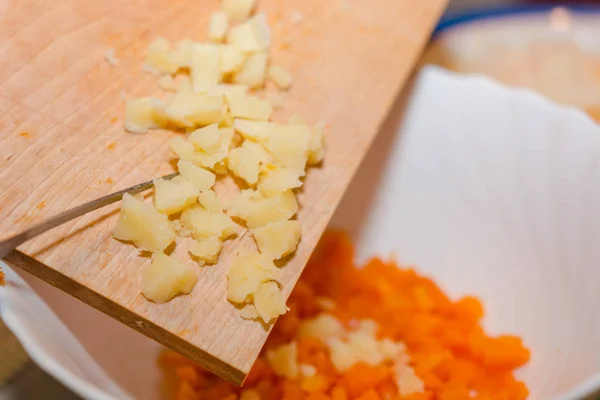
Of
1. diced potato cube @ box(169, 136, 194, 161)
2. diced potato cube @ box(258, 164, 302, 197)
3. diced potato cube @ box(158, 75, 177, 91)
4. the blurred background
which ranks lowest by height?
the blurred background

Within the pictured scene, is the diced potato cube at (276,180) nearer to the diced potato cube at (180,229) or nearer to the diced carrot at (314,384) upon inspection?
the diced potato cube at (180,229)

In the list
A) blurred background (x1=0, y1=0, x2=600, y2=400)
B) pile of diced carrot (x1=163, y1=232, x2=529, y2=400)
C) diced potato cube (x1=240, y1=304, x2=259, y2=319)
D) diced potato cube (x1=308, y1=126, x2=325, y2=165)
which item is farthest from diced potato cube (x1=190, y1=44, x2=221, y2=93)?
blurred background (x1=0, y1=0, x2=600, y2=400)

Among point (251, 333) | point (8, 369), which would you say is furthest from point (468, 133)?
point (8, 369)

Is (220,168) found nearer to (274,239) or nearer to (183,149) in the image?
(183,149)

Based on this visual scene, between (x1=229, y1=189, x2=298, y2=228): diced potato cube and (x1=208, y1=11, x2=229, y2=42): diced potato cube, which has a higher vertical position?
(x1=208, y1=11, x2=229, y2=42): diced potato cube

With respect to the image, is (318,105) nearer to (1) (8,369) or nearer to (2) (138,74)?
(2) (138,74)

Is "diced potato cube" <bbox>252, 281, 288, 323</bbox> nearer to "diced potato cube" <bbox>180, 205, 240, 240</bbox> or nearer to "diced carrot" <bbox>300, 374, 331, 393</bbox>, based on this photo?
"diced potato cube" <bbox>180, 205, 240, 240</bbox>

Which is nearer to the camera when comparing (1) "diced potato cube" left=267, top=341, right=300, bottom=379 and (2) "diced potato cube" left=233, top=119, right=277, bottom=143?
(2) "diced potato cube" left=233, top=119, right=277, bottom=143
